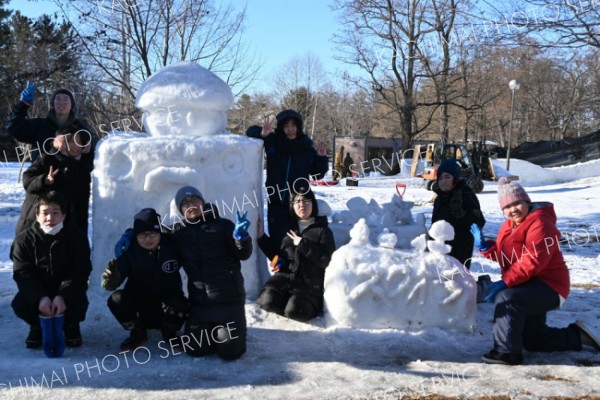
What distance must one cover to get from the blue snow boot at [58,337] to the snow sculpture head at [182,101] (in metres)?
1.65

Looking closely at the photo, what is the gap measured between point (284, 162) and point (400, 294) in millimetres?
1510

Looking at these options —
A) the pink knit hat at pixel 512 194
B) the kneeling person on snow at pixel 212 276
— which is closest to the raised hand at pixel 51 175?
the kneeling person on snow at pixel 212 276

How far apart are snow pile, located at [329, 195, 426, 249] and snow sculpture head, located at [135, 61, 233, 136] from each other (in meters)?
1.23

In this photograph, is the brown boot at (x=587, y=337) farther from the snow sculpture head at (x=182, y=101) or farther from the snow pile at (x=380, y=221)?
the snow sculpture head at (x=182, y=101)

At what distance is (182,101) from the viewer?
13.5 feet

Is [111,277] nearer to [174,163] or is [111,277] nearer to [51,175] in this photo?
[51,175]

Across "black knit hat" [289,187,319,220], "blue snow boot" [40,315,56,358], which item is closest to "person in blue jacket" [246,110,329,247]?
"black knit hat" [289,187,319,220]

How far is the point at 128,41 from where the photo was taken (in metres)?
8.96

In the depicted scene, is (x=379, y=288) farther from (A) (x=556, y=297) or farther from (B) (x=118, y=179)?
(B) (x=118, y=179)

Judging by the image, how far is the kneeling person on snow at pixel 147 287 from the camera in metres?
3.26

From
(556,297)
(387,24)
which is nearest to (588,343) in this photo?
(556,297)

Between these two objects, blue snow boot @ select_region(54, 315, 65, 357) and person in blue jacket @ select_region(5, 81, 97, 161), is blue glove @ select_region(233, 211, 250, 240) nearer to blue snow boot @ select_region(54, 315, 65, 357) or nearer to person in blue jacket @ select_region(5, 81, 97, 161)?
blue snow boot @ select_region(54, 315, 65, 357)

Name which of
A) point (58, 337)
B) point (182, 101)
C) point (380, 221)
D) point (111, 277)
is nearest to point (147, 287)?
point (111, 277)

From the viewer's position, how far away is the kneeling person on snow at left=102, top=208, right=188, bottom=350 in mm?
3256
